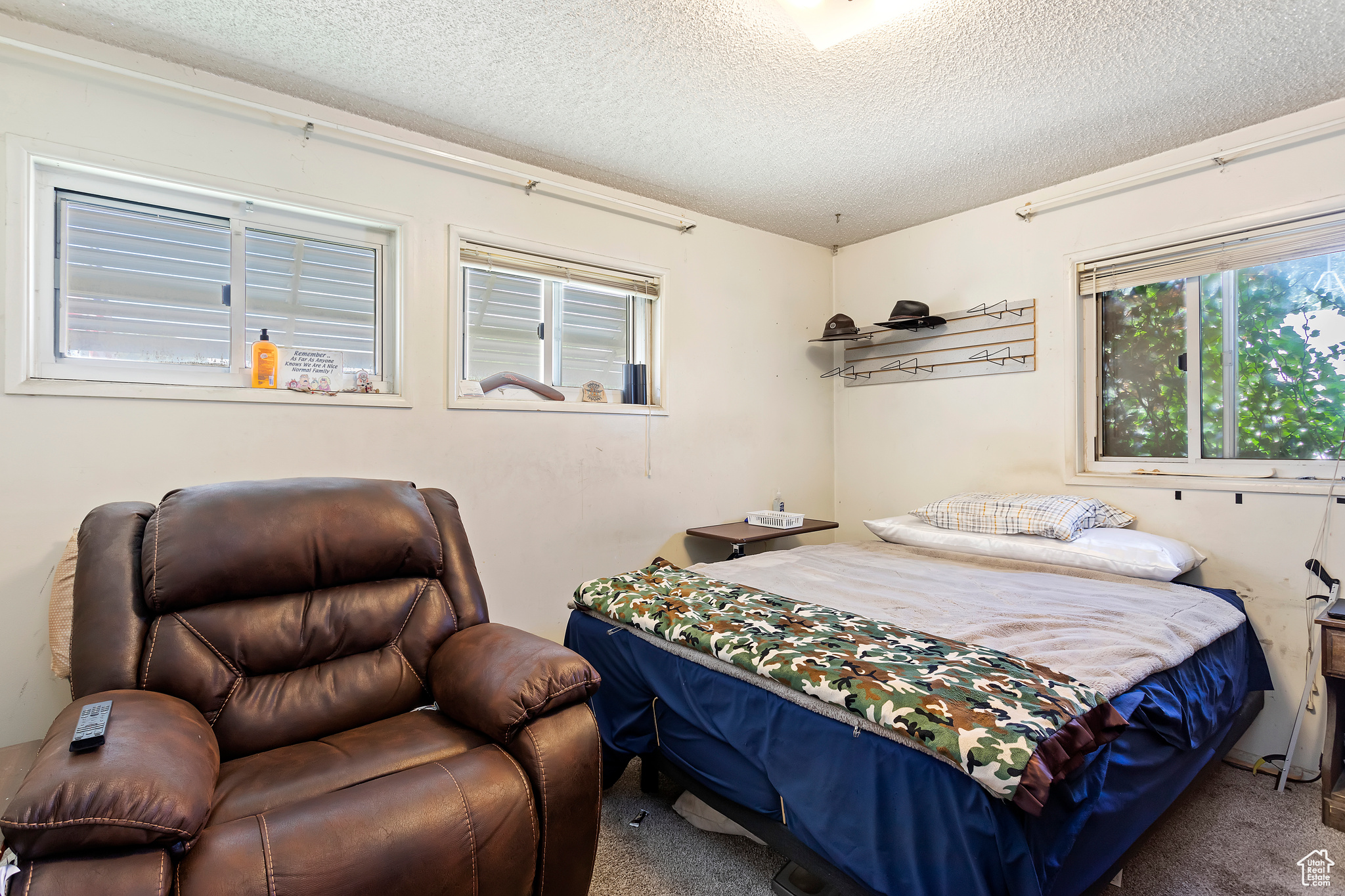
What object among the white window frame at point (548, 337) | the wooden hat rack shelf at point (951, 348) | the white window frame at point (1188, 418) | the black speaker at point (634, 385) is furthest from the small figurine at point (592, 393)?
the white window frame at point (1188, 418)

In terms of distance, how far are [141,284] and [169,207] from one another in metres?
0.30

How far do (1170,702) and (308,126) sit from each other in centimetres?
330

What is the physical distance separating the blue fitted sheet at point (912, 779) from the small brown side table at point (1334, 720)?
0.30 meters

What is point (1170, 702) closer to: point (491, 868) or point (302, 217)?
point (491, 868)

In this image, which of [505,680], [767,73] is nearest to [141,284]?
[505,680]

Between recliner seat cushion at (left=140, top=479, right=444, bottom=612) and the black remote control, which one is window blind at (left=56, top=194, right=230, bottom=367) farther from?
the black remote control

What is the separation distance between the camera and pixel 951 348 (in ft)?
11.5

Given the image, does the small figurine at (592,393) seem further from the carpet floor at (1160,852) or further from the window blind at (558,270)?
the carpet floor at (1160,852)

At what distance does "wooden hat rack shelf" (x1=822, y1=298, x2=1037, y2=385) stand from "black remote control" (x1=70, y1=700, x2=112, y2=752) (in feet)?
11.7

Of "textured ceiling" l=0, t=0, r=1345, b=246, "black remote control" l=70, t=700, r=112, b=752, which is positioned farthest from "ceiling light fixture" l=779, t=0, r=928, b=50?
"black remote control" l=70, t=700, r=112, b=752

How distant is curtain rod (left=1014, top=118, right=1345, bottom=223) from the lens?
7.69ft

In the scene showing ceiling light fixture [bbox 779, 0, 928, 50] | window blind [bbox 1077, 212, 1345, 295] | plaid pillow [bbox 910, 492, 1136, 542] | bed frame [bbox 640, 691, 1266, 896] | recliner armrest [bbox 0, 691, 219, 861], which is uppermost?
ceiling light fixture [bbox 779, 0, 928, 50]

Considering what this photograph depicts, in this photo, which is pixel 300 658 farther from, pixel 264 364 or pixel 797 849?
pixel 797 849
